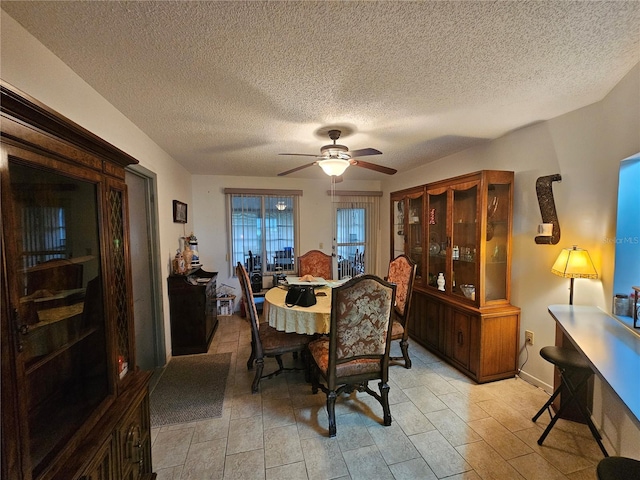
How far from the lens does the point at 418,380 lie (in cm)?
264

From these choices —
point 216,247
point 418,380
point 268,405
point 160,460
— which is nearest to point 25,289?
point 160,460

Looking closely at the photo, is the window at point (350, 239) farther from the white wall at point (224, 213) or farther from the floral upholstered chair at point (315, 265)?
the floral upholstered chair at point (315, 265)

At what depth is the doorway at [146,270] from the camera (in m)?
2.49

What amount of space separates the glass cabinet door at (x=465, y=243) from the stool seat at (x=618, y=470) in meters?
1.63

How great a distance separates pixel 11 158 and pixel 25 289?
0.41 meters

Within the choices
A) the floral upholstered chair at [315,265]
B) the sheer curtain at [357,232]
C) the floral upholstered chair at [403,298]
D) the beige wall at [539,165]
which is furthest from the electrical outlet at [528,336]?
the sheer curtain at [357,232]

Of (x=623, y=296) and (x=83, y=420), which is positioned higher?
(x=623, y=296)

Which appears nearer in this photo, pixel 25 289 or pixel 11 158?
pixel 11 158

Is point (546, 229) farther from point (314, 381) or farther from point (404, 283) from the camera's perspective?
point (314, 381)

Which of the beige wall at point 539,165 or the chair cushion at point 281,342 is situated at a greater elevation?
the beige wall at point 539,165

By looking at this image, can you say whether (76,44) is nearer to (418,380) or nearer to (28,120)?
(28,120)

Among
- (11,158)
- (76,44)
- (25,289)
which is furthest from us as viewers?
(76,44)

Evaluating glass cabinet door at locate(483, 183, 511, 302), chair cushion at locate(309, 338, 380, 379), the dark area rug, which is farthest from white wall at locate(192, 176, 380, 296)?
chair cushion at locate(309, 338, 380, 379)

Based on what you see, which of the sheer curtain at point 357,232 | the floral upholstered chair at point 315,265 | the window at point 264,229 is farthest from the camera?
the sheer curtain at point 357,232
